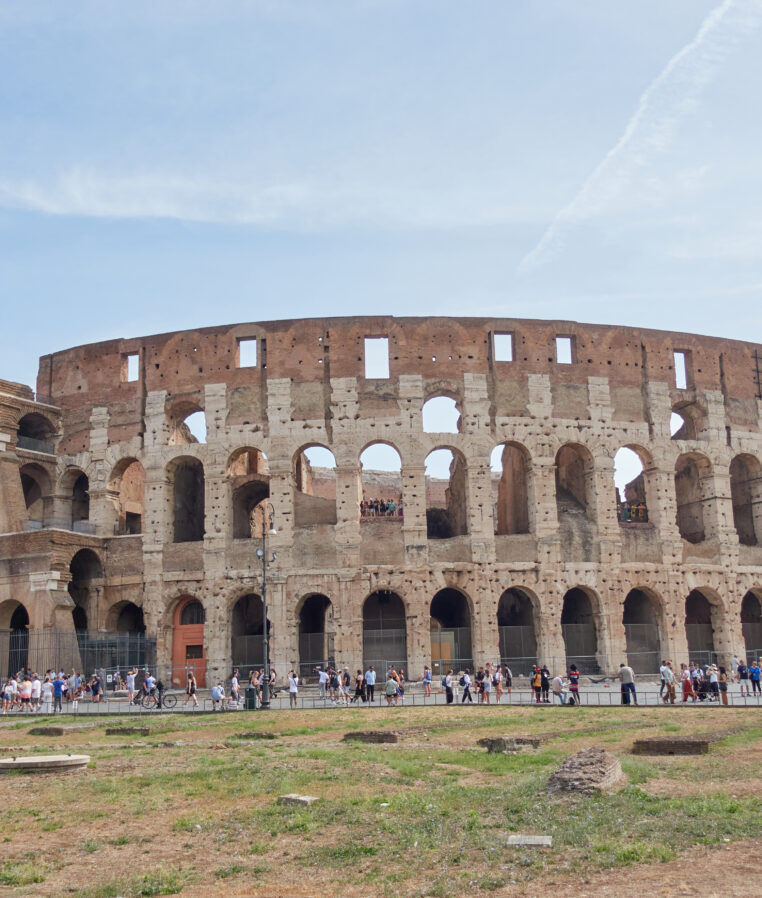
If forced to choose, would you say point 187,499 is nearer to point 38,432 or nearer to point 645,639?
point 38,432

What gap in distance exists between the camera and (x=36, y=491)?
38.1 metres

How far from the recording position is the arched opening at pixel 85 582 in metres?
34.6

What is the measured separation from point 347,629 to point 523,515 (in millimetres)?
8126

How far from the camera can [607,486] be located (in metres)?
34.4

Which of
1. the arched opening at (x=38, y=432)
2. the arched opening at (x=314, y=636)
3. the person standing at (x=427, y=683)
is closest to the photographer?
the person standing at (x=427, y=683)

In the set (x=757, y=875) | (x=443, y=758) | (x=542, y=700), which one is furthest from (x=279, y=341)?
(x=757, y=875)

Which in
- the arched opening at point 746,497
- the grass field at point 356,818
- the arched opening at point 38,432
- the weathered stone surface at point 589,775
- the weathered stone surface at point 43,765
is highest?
the arched opening at point 38,432

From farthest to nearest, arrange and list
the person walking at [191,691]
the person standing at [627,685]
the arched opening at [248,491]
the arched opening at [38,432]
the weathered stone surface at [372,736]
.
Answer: the arched opening at [38,432], the arched opening at [248,491], the person walking at [191,691], the person standing at [627,685], the weathered stone surface at [372,736]

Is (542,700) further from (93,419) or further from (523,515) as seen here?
(93,419)

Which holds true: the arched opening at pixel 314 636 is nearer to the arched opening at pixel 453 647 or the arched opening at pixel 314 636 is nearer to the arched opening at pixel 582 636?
the arched opening at pixel 453 647

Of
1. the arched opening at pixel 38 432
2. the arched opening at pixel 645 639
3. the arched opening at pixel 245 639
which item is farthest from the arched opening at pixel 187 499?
the arched opening at pixel 645 639

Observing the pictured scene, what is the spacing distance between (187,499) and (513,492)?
12552 millimetres

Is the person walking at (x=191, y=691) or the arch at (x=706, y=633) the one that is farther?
the arch at (x=706, y=633)

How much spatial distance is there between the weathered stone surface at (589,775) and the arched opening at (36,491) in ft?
93.1
